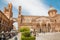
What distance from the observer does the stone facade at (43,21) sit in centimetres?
4679

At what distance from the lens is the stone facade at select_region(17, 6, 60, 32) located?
1842 inches

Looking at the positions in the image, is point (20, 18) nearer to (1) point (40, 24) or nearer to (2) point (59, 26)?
(1) point (40, 24)

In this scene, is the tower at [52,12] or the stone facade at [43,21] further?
the tower at [52,12]

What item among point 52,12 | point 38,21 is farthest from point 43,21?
point 52,12

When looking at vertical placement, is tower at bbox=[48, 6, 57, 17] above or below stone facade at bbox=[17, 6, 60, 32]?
above

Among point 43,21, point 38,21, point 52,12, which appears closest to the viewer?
point 43,21

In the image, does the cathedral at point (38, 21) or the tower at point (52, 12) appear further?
the tower at point (52, 12)

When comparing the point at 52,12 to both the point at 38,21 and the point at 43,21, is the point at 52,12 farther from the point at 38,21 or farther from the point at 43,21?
the point at 38,21

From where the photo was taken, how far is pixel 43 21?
166 ft

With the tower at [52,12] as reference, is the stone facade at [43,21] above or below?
below

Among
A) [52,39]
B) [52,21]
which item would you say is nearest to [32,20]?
[52,21]

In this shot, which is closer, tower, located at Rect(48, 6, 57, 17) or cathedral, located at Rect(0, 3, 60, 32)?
cathedral, located at Rect(0, 3, 60, 32)

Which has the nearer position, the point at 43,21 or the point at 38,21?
the point at 43,21

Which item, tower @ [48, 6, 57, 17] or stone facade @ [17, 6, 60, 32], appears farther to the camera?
tower @ [48, 6, 57, 17]
